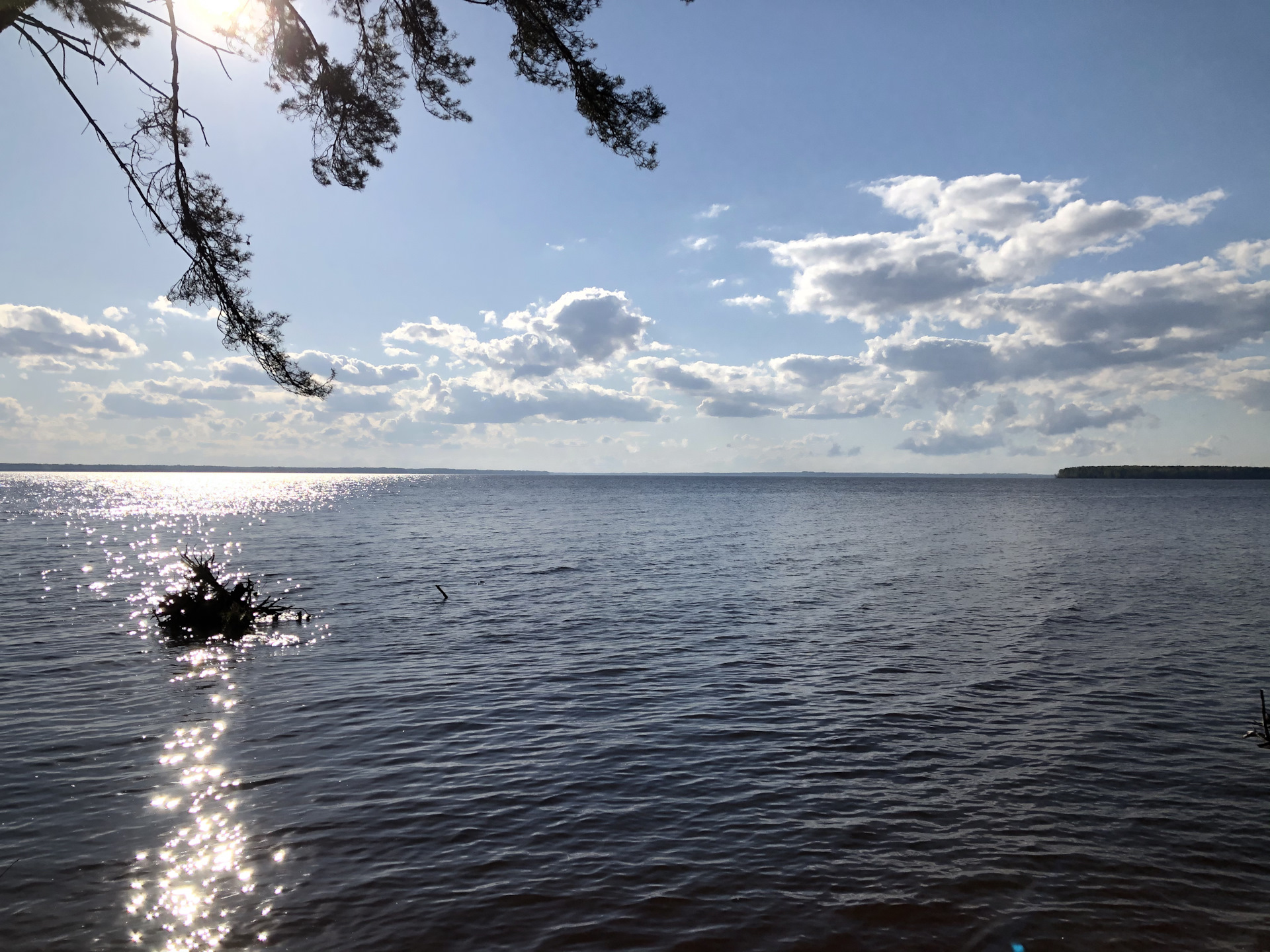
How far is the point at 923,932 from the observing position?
755 centimetres

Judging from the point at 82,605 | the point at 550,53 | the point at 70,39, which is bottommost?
the point at 82,605

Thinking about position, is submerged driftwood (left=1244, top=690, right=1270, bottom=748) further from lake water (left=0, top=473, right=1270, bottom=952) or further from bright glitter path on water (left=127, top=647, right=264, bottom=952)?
bright glitter path on water (left=127, top=647, right=264, bottom=952)

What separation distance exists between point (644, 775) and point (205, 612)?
57.0ft

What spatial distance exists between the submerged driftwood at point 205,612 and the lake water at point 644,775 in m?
1.30

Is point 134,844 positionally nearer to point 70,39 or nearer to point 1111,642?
point 70,39

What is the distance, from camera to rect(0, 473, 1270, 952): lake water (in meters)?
7.79

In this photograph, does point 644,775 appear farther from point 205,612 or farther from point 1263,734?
point 205,612

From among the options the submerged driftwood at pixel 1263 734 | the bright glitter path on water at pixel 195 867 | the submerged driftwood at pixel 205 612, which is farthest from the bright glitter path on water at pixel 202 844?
the submerged driftwood at pixel 1263 734

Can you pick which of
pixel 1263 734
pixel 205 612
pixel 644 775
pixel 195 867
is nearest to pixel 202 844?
pixel 195 867

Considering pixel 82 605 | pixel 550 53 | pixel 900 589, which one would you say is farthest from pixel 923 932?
pixel 82 605

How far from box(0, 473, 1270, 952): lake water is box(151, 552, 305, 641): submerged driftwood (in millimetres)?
1303

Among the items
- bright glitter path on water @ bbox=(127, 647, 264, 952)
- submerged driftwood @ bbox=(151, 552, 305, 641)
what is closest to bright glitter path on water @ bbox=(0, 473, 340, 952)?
bright glitter path on water @ bbox=(127, 647, 264, 952)

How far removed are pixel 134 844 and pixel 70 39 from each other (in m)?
10.9

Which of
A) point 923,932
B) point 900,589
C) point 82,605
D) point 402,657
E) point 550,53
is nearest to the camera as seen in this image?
point 923,932
